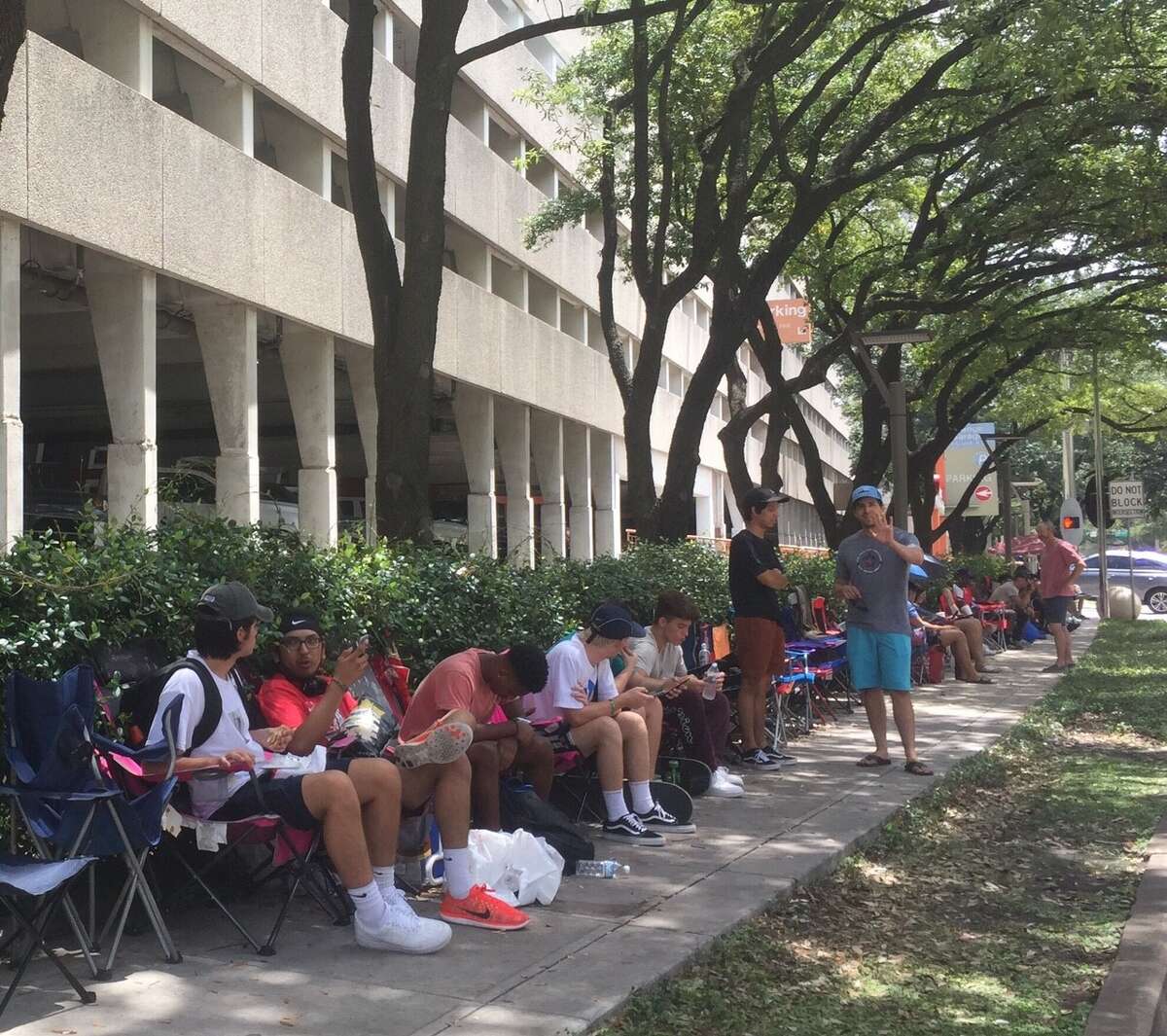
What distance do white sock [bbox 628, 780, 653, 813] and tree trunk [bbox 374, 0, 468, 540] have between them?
257cm

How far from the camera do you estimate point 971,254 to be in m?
21.5

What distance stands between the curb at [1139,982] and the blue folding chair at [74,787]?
310 cm

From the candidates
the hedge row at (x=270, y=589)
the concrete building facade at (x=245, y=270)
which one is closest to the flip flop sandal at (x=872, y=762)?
the hedge row at (x=270, y=589)

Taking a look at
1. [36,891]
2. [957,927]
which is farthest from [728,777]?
[36,891]

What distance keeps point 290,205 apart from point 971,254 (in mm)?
9638

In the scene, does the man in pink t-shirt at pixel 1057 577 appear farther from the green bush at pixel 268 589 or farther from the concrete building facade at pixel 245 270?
the green bush at pixel 268 589

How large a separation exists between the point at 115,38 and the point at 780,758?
32.4 feet

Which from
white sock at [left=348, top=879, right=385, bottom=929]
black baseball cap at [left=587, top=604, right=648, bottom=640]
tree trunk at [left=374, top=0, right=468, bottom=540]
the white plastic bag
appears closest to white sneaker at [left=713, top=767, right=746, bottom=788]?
black baseball cap at [left=587, top=604, right=648, bottom=640]

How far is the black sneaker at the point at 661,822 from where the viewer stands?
25.6 feet

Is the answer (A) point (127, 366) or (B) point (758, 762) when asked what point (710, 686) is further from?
(A) point (127, 366)

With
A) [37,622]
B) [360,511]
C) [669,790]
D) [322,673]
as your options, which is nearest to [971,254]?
[360,511]

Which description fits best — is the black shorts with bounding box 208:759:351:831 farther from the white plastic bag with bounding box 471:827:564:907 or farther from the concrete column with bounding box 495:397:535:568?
the concrete column with bounding box 495:397:535:568

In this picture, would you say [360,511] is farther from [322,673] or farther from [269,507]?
[322,673]

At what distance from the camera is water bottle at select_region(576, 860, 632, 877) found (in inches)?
264
